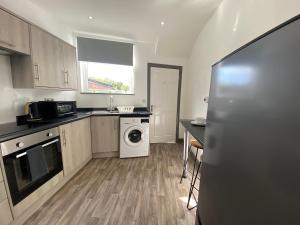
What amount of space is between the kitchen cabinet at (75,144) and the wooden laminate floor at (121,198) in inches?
8.5

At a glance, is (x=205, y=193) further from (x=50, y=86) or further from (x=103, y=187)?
(x=50, y=86)

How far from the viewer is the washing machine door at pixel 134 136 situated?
2752mm

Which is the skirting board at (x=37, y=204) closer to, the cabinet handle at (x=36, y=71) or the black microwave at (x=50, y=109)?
the black microwave at (x=50, y=109)

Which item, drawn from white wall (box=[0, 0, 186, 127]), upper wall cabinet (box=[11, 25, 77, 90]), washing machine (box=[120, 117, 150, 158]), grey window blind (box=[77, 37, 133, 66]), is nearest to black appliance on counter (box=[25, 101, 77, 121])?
white wall (box=[0, 0, 186, 127])

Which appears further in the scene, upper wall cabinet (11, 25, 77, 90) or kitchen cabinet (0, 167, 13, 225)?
upper wall cabinet (11, 25, 77, 90)

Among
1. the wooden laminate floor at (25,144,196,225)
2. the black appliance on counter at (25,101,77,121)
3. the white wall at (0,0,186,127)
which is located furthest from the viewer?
the black appliance on counter at (25,101,77,121)

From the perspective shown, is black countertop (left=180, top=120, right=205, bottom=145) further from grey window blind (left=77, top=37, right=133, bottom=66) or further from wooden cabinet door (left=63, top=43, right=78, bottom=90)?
grey window blind (left=77, top=37, right=133, bottom=66)

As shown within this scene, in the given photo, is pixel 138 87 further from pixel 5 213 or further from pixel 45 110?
pixel 5 213

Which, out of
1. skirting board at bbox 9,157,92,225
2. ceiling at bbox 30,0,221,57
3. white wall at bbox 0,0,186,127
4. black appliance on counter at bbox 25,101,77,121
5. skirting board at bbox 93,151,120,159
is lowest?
skirting board at bbox 9,157,92,225

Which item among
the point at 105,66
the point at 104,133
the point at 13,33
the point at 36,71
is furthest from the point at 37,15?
the point at 104,133

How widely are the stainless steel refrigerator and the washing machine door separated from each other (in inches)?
84.1

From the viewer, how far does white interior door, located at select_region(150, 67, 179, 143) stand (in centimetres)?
352

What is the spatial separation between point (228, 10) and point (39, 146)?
2.78 meters

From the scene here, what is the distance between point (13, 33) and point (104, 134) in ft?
6.25
